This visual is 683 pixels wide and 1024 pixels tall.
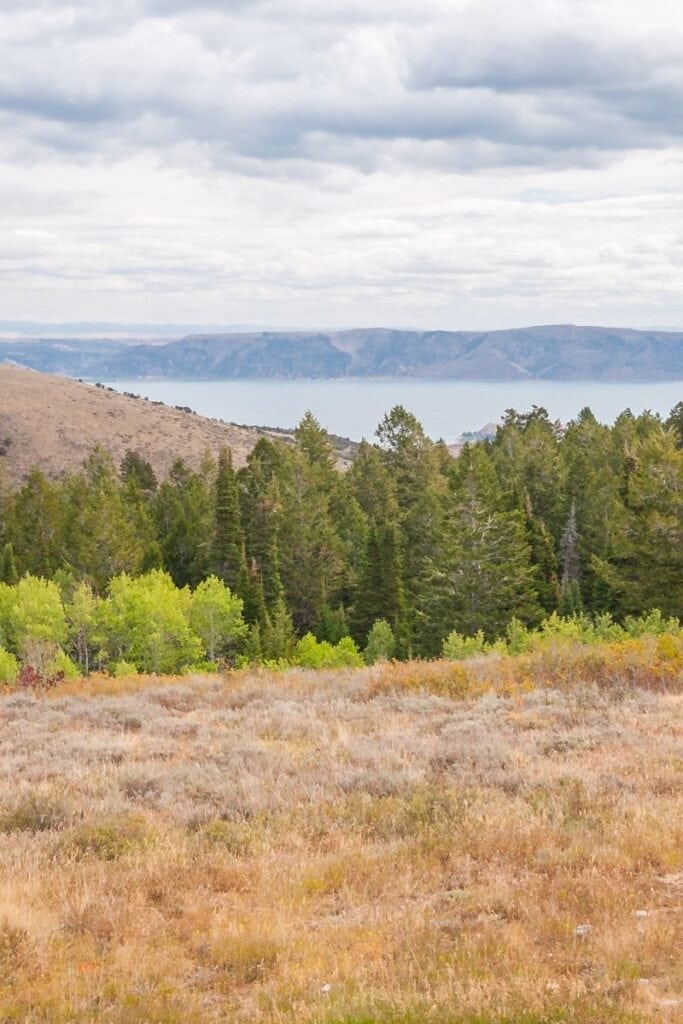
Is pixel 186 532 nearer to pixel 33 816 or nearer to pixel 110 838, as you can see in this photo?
pixel 33 816

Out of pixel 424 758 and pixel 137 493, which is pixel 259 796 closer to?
pixel 424 758

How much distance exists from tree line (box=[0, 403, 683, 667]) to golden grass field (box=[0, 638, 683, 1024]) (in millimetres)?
30271

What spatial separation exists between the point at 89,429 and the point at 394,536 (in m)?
102

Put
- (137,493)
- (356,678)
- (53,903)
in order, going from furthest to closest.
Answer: (137,493) < (356,678) < (53,903)

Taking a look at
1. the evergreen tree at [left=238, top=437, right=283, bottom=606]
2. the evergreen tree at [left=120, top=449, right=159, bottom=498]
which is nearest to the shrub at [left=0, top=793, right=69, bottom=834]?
the evergreen tree at [left=238, top=437, right=283, bottom=606]

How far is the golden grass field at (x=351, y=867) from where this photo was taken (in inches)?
235

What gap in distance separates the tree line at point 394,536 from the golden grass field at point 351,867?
99.3 feet

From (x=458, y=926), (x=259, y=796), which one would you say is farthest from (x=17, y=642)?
(x=458, y=926)

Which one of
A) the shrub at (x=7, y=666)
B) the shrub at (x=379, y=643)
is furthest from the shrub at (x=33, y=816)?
the shrub at (x=379, y=643)

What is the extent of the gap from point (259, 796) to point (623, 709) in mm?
6702

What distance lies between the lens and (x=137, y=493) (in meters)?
74.7

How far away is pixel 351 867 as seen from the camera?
27.1 ft

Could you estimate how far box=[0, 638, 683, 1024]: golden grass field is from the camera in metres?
5.96

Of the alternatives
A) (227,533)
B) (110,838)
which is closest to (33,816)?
(110,838)
